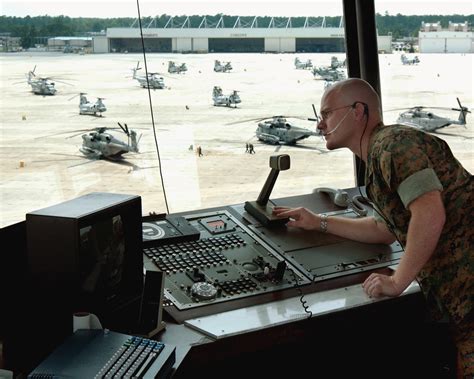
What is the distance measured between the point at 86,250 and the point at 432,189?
0.94 metres

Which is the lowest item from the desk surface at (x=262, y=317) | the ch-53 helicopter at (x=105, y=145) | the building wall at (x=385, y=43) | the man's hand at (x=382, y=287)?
the desk surface at (x=262, y=317)

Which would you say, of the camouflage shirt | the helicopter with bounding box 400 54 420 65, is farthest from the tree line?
the camouflage shirt

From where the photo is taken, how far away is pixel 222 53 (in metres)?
4.53

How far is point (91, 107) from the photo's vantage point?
436 cm

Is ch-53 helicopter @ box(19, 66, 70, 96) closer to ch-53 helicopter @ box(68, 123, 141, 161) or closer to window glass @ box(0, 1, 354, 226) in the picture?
window glass @ box(0, 1, 354, 226)

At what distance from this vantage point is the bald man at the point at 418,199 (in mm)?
1753

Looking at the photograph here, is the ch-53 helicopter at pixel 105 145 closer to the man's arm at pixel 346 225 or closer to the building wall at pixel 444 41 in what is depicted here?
the man's arm at pixel 346 225

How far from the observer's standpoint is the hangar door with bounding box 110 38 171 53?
151 inches

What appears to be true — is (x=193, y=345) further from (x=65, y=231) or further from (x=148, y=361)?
(x=65, y=231)

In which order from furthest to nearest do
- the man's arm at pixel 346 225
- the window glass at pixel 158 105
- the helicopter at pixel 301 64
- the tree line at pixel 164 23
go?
the helicopter at pixel 301 64, the window glass at pixel 158 105, the tree line at pixel 164 23, the man's arm at pixel 346 225

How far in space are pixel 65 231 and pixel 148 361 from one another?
37 cm

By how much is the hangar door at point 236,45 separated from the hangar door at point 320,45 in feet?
0.99

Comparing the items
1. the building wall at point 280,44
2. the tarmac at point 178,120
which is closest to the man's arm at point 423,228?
the tarmac at point 178,120

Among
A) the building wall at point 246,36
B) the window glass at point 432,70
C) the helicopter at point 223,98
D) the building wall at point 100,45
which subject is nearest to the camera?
the building wall at point 246,36
